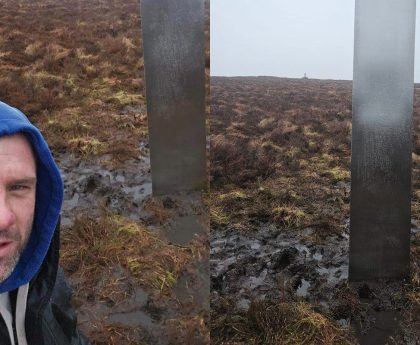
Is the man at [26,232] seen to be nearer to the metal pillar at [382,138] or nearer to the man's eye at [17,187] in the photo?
the man's eye at [17,187]

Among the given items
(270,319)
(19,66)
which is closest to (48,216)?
(270,319)

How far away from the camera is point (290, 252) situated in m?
4.10

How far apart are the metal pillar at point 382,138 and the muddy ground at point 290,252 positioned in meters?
0.25

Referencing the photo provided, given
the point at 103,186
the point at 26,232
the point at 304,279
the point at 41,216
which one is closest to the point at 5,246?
the point at 26,232

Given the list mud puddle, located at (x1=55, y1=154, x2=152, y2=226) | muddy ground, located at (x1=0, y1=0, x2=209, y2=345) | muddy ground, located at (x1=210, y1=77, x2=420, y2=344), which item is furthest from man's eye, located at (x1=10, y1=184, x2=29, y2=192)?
mud puddle, located at (x1=55, y1=154, x2=152, y2=226)

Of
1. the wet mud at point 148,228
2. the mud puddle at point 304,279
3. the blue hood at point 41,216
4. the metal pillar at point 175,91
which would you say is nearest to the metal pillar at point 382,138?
the mud puddle at point 304,279

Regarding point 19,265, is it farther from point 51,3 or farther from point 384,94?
point 51,3

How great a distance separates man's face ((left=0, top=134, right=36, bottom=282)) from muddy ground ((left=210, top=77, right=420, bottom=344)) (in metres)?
2.05

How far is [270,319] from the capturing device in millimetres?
3061

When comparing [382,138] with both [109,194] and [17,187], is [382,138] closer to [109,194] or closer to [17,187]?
[17,187]

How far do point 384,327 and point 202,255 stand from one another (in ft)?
5.38

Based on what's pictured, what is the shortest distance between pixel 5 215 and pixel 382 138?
9.58 feet

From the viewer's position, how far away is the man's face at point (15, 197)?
1.26m

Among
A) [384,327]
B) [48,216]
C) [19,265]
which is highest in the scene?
[48,216]
